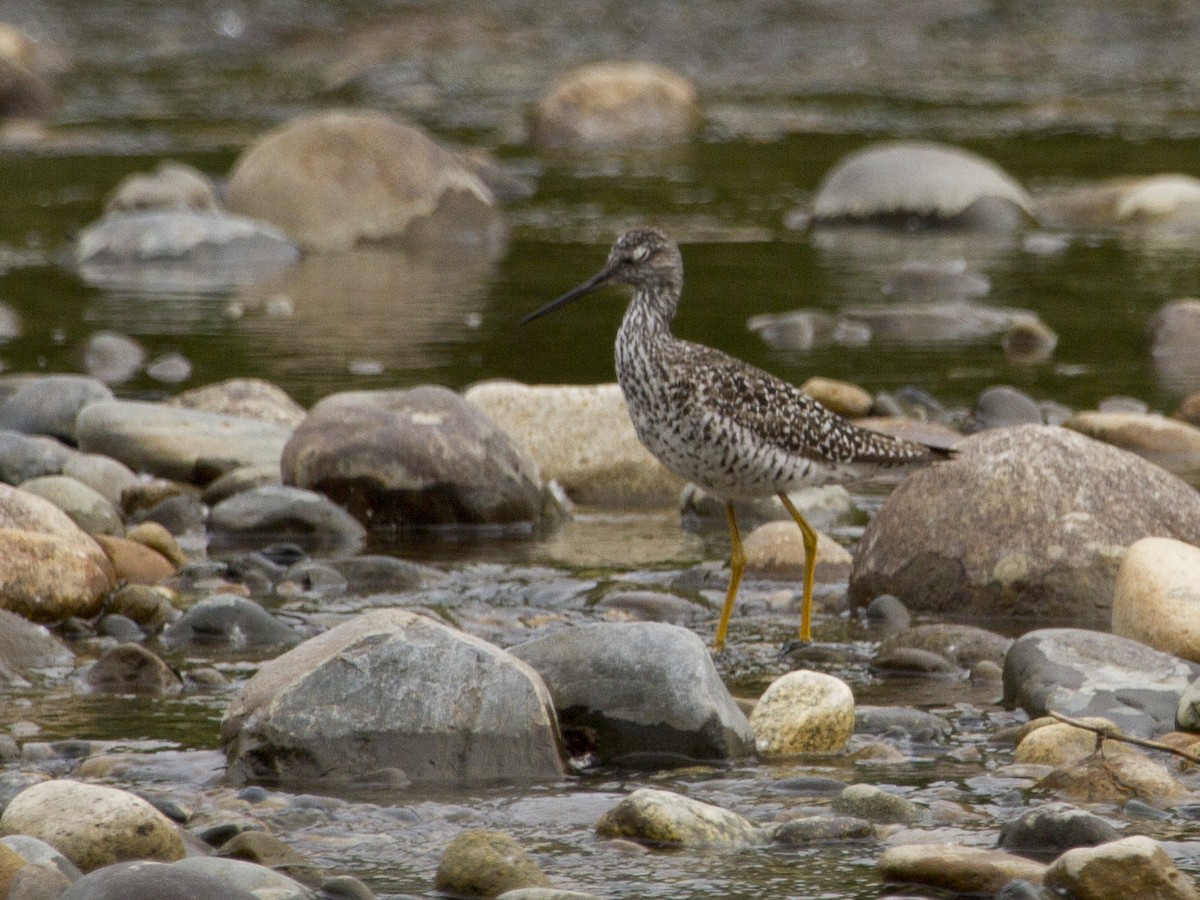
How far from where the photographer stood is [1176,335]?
16.2m

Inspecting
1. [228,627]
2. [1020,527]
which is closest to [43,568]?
[228,627]

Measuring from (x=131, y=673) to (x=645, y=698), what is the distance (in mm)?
2162

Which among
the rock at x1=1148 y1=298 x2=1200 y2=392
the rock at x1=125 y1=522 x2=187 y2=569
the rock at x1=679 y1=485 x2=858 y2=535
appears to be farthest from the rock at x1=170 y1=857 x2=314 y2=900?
the rock at x1=1148 y1=298 x2=1200 y2=392

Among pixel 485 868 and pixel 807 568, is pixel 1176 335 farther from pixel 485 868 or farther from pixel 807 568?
pixel 485 868

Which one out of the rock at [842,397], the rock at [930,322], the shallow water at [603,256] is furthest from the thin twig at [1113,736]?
the rock at [930,322]

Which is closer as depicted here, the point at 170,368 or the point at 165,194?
the point at 170,368

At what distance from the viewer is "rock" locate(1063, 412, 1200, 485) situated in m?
12.4

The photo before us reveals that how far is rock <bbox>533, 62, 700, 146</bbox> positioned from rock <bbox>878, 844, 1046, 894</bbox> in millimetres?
22463

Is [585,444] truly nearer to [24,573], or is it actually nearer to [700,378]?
[700,378]

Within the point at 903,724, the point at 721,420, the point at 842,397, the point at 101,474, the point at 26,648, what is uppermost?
the point at 721,420

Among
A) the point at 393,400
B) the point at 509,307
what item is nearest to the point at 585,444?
the point at 393,400

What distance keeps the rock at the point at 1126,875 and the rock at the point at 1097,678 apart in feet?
5.79

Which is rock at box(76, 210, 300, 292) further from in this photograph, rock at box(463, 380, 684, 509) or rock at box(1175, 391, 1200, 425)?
rock at box(1175, 391, 1200, 425)

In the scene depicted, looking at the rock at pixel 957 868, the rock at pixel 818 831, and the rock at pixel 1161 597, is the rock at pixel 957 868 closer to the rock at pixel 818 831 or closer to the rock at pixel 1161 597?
the rock at pixel 818 831
